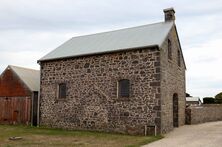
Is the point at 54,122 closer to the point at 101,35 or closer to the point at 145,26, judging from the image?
the point at 101,35

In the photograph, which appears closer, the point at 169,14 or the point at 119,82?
the point at 119,82

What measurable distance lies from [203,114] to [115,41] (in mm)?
10704

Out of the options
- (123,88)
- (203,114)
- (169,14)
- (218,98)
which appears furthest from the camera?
(218,98)

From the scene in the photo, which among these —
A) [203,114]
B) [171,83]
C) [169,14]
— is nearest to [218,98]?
[203,114]

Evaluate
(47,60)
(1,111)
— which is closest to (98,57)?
(47,60)

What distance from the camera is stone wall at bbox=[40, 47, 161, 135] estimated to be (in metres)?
16.1

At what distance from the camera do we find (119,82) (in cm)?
1731

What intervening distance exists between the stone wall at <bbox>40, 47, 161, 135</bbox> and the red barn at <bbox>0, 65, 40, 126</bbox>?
146 centimetres

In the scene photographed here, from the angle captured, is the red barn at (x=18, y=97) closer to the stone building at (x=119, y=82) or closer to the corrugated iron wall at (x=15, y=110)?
the corrugated iron wall at (x=15, y=110)

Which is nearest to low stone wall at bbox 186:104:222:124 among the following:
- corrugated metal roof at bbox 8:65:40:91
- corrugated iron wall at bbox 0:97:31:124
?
corrugated metal roof at bbox 8:65:40:91

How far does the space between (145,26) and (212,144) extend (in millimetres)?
10957

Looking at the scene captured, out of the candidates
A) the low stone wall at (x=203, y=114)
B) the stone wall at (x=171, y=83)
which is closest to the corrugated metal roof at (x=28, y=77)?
the stone wall at (x=171, y=83)

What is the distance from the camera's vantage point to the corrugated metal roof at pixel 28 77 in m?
22.3

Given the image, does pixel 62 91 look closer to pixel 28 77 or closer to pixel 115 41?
pixel 28 77
